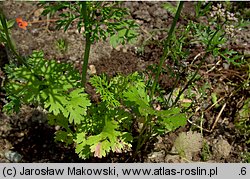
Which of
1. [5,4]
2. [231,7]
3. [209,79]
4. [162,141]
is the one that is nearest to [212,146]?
[162,141]

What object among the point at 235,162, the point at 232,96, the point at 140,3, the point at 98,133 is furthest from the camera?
the point at 140,3

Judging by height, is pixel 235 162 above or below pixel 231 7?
below

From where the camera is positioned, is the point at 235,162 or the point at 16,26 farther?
the point at 16,26

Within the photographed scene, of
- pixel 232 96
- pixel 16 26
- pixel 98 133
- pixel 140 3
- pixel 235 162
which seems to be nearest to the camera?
pixel 98 133

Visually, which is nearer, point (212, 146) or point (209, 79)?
point (212, 146)

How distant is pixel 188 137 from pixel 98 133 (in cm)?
88

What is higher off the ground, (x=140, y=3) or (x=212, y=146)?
(x=140, y=3)

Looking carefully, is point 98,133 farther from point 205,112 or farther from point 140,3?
point 140,3

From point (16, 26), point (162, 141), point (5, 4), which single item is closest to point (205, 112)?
point (162, 141)

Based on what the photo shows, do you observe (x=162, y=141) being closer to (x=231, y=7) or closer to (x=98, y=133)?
(x=98, y=133)

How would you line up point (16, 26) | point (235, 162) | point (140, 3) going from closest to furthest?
point (235, 162), point (16, 26), point (140, 3)

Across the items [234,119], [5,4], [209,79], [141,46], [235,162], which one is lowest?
[235,162]

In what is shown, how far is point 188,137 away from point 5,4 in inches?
83.7

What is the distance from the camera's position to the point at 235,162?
3.18 m
